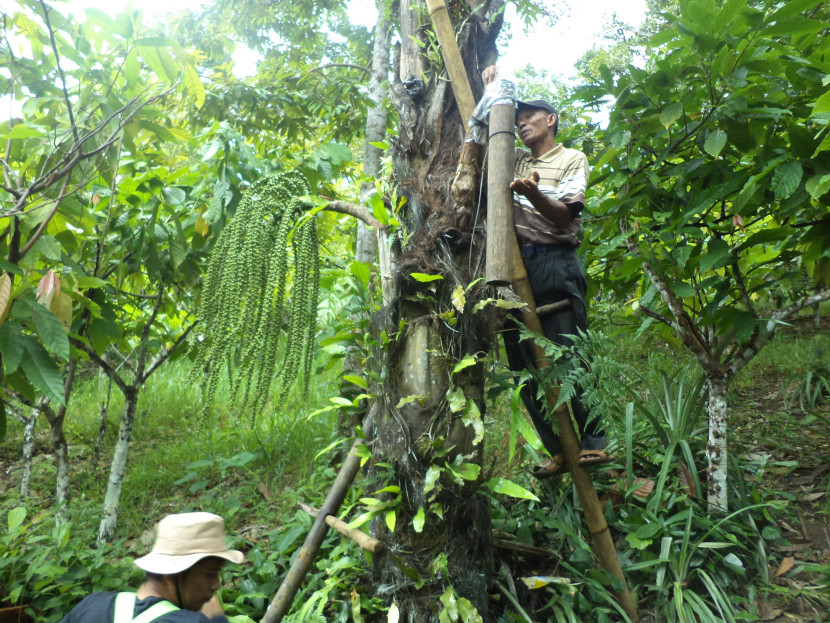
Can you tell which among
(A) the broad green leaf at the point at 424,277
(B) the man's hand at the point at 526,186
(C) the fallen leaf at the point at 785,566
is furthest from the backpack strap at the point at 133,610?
(C) the fallen leaf at the point at 785,566

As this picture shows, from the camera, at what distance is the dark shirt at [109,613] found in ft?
5.41

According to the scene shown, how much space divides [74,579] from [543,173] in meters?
3.10

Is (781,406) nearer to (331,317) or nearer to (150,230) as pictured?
(331,317)

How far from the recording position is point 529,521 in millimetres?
3166

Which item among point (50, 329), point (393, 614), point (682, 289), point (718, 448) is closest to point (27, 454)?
point (50, 329)

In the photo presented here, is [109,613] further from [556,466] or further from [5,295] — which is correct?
[556,466]

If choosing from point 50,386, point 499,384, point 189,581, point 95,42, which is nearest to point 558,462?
point 499,384

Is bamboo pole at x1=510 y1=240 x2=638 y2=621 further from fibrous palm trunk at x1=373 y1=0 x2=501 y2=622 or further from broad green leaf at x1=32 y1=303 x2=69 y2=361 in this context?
broad green leaf at x1=32 y1=303 x2=69 y2=361

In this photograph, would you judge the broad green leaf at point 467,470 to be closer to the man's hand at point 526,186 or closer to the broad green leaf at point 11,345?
the man's hand at point 526,186

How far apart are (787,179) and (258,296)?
7.31ft

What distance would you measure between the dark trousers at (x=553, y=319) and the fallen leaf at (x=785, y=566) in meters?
1.37

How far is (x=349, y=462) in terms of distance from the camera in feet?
8.34

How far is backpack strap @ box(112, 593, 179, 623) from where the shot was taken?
64.7 inches

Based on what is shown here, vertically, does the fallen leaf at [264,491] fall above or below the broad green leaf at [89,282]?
below
